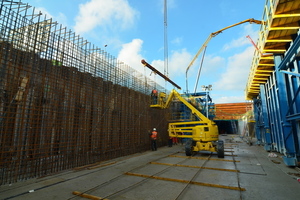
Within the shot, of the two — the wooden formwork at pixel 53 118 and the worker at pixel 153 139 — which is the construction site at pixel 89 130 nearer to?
the wooden formwork at pixel 53 118

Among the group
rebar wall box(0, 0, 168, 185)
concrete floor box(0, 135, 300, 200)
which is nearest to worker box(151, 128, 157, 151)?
rebar wall box(0, 0, 168, 185)

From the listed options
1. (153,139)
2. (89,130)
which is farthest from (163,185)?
(153,139)

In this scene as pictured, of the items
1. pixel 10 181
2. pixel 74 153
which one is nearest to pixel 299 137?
pixel 74 153

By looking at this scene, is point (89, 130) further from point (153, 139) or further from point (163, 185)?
point (153, 139)

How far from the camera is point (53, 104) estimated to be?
7.04 meters

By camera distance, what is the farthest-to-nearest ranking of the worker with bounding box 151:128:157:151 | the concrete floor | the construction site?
1. the worker with bounding box 151:128:157:151
2. the construction site
3. the concrete floor

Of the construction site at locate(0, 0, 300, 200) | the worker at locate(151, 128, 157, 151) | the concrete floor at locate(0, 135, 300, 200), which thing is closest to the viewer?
the concrete floor at locate(0, 135, 300, 200)

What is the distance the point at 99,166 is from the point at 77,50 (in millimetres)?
5850

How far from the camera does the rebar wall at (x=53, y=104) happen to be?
19.0 ft

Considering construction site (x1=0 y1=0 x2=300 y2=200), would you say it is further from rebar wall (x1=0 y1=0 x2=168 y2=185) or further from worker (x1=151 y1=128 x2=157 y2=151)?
worker (x1=151 y1=128 x2=157 y2=151)

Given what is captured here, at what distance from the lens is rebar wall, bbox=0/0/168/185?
5.78 metres

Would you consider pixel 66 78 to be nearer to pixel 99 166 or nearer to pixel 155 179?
pixel 99 166

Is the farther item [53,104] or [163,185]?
[53,104]

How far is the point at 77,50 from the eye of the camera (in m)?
8.53
